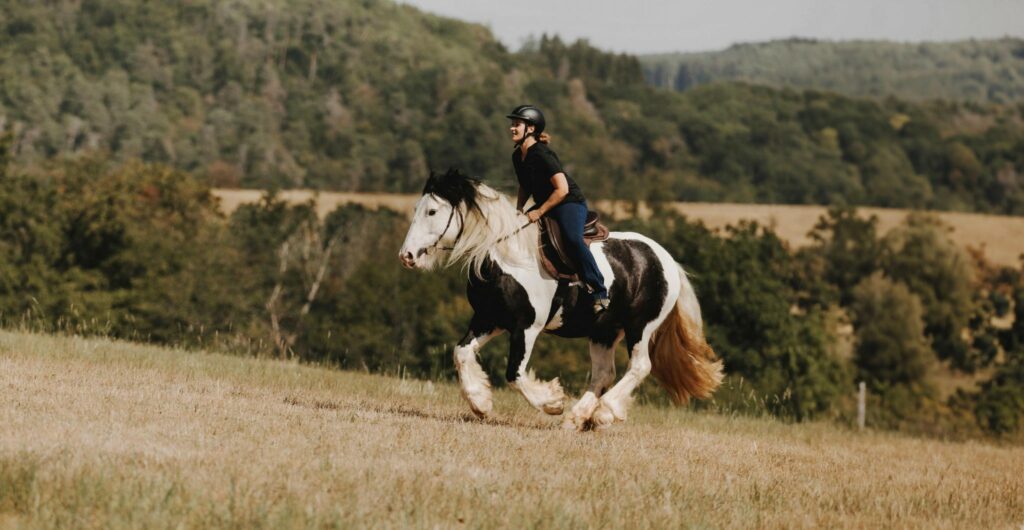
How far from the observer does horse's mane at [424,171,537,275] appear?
35.0 ft

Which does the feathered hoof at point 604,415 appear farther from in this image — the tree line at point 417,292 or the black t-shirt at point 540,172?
Answer: the tree line at point 417,292

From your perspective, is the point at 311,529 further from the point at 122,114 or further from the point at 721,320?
the point at 122,114

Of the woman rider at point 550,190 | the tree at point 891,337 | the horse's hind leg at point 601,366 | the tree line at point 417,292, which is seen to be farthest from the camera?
the tree at point 891,337

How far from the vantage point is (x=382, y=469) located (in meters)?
7.56

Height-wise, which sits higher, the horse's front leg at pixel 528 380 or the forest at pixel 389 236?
the horse's front leg at pixel 528 380

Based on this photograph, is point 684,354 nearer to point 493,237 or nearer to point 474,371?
point 474,371

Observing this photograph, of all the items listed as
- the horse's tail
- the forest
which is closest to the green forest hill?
the forest

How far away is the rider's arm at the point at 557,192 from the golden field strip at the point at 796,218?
100952mm

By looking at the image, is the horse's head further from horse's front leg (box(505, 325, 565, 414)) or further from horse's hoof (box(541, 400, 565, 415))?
horse's hoof (box(541, 400, 565, 415))

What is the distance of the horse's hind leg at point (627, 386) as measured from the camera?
442 inches

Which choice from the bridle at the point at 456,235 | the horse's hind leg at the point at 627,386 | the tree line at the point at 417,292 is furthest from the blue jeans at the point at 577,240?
the tree line at the point at 417,292

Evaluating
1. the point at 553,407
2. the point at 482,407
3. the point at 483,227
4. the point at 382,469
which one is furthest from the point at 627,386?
the point at 382,469

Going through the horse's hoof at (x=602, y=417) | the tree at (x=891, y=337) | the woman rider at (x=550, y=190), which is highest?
the woman rider at (x=550, y=190)

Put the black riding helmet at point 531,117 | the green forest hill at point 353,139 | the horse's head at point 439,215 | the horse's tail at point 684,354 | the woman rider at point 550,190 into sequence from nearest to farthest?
the horse's head at point 439,215 < the woman rider at point 550,190 < the black riding helmet at point 531,117 < the horse's tail at point 684,354 < the green forest hill at point 353,139
